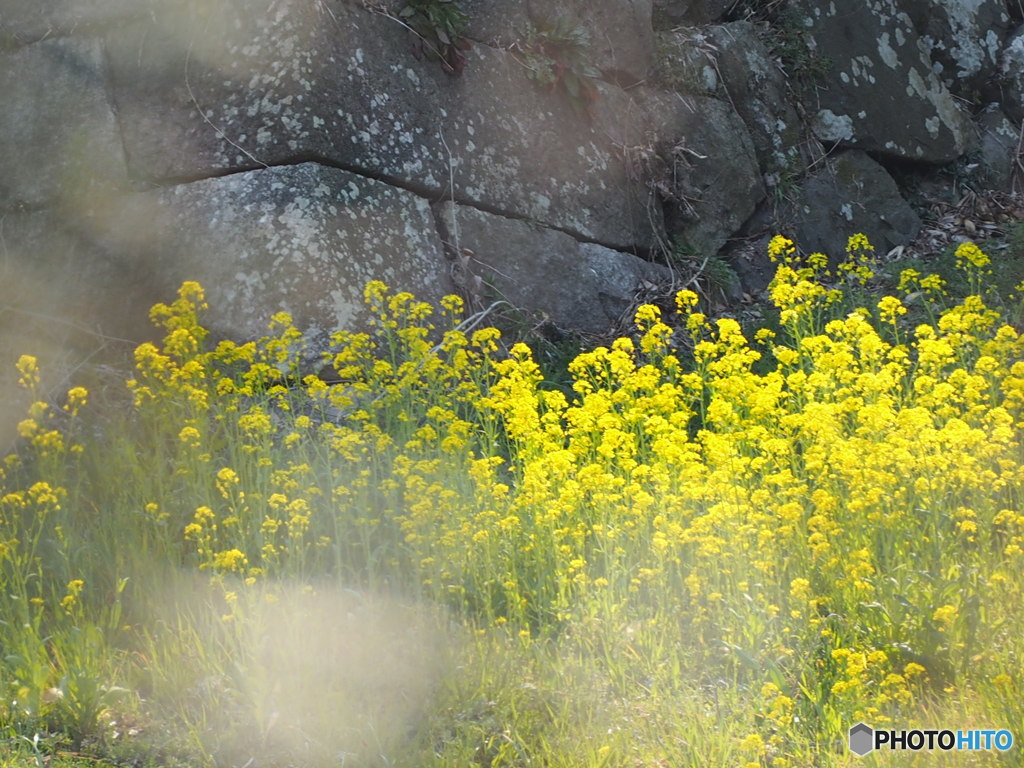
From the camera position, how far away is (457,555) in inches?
124

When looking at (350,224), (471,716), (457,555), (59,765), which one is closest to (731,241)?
(350,224)

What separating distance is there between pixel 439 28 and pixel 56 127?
2.05 m

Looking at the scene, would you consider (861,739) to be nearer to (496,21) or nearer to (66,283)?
(66,283)

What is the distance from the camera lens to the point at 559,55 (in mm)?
6395

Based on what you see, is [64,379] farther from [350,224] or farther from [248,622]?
[248,622]

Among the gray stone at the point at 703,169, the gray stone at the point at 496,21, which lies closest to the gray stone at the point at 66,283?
the gray stone at the point at 496,21

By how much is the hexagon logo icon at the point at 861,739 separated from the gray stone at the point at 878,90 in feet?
19.5

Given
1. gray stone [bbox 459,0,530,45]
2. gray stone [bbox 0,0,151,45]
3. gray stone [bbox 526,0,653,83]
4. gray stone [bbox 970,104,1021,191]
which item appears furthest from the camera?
gray stone [bbox 970,104,1021,191]

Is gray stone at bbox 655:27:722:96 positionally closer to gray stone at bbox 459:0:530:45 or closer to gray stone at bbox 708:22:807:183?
gray stone at bbox 708:22:807:183

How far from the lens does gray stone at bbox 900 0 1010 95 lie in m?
8.57

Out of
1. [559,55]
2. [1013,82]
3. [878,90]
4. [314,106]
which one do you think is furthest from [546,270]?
[1013,82]

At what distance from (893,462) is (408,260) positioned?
2894 millimetres

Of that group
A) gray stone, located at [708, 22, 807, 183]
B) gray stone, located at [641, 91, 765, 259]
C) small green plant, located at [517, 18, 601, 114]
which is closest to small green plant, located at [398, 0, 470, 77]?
small green plant, located at [517, 18, 601, 114]

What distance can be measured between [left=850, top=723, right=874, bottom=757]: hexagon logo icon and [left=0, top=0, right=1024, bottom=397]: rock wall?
316 cm
